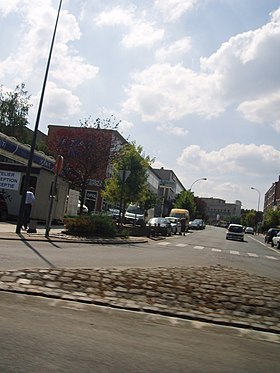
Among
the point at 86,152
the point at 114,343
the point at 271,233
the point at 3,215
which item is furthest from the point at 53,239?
the point at 271,233

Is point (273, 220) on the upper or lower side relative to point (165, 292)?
upper

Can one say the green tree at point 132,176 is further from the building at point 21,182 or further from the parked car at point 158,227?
the building at point 21,182

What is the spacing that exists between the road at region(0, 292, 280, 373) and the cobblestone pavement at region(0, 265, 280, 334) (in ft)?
1.32

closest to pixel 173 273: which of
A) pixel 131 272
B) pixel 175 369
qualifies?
pixel 131 272

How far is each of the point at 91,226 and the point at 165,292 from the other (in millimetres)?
11700

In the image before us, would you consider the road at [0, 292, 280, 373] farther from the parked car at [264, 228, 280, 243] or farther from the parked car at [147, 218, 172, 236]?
the parked car at [264, 228, 280, 243]

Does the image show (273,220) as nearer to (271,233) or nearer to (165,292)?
(271,233)

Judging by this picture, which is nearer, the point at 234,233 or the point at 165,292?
the point at 165,292

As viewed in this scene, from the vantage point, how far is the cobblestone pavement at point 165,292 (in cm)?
673

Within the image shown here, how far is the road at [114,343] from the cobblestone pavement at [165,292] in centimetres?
40

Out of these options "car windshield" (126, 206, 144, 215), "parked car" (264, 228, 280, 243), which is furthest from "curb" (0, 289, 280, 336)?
"parked car" (264, 228, 280, 243)

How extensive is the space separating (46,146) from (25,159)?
2666cm

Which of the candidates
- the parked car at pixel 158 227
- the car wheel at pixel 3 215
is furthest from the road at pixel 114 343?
the parked car at pixel 158 227

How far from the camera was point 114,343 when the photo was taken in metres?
4.86
